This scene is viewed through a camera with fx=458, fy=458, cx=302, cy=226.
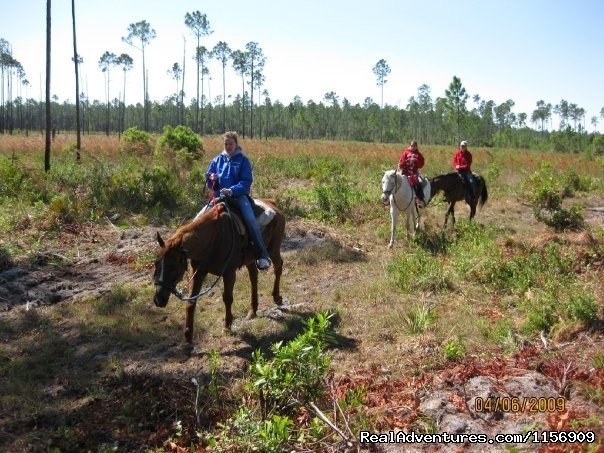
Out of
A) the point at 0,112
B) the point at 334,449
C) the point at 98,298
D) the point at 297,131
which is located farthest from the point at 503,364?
the point at 297,131

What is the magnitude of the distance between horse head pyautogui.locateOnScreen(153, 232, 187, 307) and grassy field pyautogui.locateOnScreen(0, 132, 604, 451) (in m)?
0.95

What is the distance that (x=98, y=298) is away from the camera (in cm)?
782

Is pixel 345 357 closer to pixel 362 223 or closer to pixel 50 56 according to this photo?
pixel 362 223

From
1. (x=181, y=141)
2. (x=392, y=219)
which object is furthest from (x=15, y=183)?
(x=392, y=219)

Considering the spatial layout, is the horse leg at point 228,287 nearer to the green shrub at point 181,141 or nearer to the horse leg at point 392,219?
the horse leg at point 392,219

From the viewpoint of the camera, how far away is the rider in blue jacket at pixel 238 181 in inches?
255

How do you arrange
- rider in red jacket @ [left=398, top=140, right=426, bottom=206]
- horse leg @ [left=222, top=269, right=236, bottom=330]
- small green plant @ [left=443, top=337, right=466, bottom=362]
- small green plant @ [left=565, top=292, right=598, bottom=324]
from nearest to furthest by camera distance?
small green plant @ [left=443, top=337, right=466, bottom=362], small green plant @ [left=565, top=292, right=598, bottom=324], horse leg @ [left=222, top=269, right=236, bottom=330], rider in red jacket @ [left=398, top=140, right=426, bottom=206]

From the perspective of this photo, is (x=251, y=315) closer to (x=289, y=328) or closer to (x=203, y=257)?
(x=289, y=328)

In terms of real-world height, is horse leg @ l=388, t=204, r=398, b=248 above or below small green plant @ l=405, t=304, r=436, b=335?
above

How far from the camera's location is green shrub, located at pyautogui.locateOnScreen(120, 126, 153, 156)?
19.7 meters

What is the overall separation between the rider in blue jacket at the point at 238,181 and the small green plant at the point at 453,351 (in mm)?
2770

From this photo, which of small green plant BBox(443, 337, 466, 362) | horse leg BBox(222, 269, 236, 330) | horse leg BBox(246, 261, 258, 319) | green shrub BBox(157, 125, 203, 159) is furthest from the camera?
green shrub BBox(157, 125, 203, 159)
